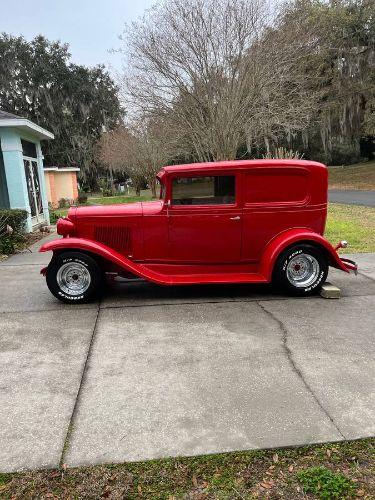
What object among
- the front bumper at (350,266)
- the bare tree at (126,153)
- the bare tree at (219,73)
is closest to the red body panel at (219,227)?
the front bumper at (350,266)

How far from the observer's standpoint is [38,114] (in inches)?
1673

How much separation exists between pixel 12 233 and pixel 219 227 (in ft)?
18.8

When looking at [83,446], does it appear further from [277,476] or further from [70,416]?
[277,476]

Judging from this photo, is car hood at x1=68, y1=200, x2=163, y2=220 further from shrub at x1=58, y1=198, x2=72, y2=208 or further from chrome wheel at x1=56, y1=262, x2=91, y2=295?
shrub at x1=58, y1=198, x2=72, y2=208

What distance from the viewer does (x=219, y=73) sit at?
46.2 ft

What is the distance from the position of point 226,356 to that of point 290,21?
46.9 ft

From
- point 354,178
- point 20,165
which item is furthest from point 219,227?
point 354,178

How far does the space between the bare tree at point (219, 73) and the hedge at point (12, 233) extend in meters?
7.91

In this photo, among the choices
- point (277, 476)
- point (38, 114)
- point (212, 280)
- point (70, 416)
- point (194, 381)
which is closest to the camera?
point (277, 476)

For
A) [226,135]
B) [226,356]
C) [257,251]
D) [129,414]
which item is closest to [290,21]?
[226,135]

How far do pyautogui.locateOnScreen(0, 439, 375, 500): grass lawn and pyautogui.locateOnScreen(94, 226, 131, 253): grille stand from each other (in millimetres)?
3303

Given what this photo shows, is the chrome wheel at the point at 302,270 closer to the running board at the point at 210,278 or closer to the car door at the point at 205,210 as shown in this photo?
the running board at the point at 210,278

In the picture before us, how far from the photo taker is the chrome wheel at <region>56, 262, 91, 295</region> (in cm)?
518

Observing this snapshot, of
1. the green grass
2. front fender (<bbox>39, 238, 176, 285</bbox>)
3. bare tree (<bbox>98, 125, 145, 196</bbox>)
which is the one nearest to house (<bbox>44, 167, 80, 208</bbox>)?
bare tree (<bbox>98, 125, 145, 196</bbox>)
